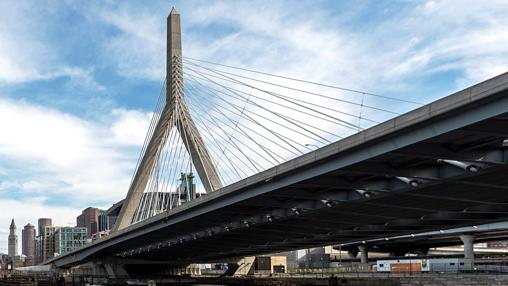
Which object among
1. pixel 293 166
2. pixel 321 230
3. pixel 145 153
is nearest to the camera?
pixel 293 166

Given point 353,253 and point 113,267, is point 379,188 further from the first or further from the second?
point 353,253

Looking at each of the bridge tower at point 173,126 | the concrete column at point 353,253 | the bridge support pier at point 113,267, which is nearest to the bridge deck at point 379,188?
the bridge tower at point 173,126

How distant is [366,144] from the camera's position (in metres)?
26.2

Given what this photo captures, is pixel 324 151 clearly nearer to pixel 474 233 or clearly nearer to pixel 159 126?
pixel 159 126

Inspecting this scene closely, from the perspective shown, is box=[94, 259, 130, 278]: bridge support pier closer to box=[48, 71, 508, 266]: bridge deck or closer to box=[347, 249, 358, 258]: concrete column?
box=[48, 71, 508, 266]: bridge deck

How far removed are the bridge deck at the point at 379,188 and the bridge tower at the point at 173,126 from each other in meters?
3.82

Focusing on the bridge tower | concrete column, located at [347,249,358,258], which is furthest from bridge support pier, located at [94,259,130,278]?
concrete column, located at [347,249,358,258]

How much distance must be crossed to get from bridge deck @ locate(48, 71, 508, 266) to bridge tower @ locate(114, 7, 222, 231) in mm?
3816

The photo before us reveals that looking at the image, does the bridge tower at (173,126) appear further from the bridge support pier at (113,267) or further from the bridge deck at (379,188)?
the bridge support pier at (113,267)

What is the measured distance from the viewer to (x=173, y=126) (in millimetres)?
59438

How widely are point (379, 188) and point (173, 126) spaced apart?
30.4 metres

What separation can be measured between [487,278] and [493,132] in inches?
1254

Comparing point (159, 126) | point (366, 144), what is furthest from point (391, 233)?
point (366, 144)

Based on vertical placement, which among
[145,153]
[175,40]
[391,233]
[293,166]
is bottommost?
[391,233]
